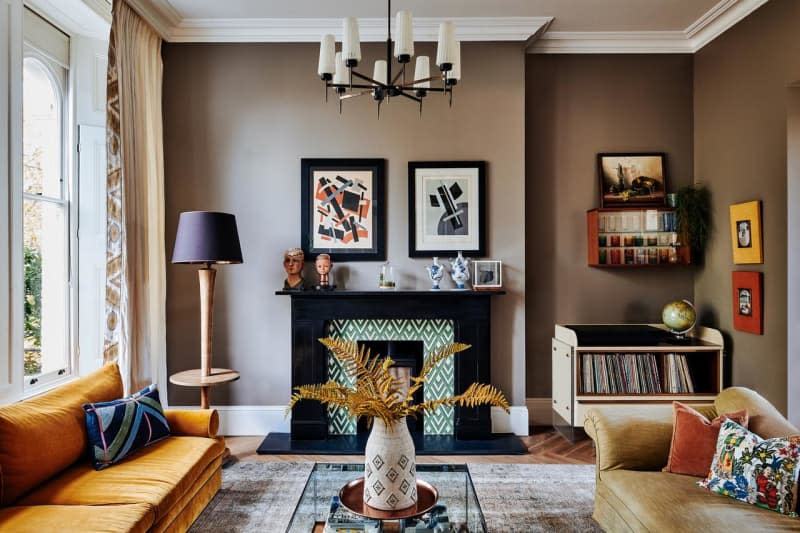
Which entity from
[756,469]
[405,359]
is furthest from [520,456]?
[756,469]

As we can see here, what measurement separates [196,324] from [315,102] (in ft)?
6.41

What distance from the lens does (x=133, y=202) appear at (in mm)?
3371

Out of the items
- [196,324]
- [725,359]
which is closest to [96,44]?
[196,324]

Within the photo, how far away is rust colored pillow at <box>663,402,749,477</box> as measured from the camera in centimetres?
222

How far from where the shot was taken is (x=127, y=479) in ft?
7.25

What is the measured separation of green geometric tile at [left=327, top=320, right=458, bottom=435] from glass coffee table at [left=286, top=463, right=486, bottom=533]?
59.5 inches

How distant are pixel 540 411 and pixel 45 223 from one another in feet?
12.6

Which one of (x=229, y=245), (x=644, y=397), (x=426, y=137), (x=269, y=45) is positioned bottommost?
(x=644, y=397)

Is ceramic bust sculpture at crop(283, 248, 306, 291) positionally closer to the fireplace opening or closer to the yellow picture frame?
the fireplace opening

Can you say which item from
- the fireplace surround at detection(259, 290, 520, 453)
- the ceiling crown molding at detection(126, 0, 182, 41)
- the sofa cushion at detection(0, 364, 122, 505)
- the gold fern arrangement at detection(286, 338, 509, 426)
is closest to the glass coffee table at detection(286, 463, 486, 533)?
the gold fern arrangement at detection(286, 338, 509, 426)

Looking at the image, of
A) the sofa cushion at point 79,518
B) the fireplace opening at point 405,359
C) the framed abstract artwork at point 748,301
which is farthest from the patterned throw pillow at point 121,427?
the framed abstract artwork at point 748,301

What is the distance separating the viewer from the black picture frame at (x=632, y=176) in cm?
413

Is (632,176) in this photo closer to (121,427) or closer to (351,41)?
(351,41)

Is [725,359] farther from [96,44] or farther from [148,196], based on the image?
[96,44]
